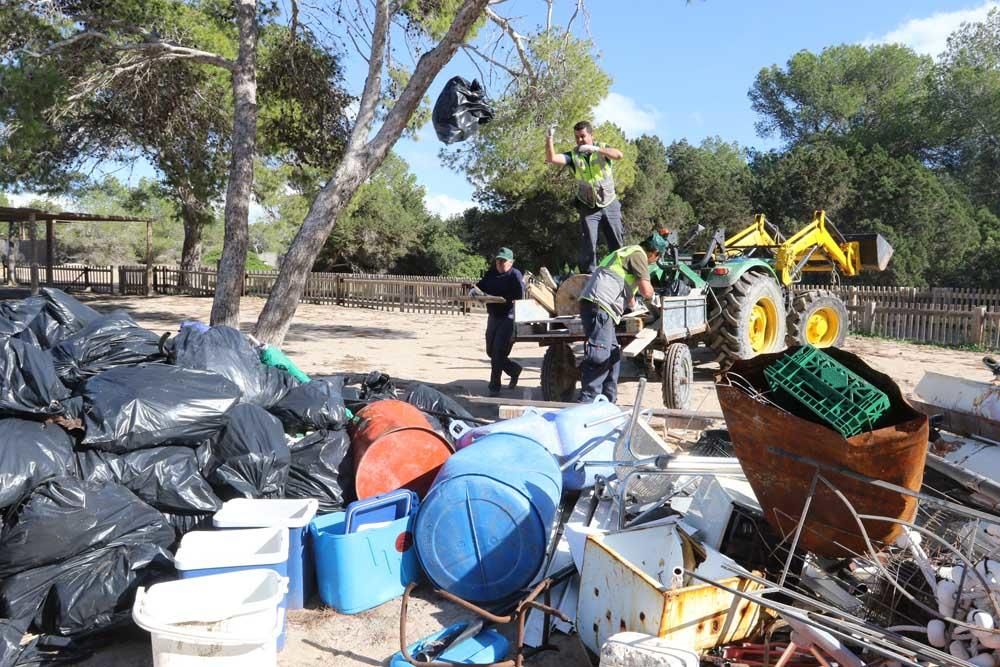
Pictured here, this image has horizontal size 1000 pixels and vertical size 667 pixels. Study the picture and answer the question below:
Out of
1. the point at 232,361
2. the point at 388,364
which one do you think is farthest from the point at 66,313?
the point at 388,364

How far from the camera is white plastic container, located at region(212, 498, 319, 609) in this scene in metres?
3.22

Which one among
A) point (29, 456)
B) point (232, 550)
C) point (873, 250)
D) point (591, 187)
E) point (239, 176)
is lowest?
point (232, 550)

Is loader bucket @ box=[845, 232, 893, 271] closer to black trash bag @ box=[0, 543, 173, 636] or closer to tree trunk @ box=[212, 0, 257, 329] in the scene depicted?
tree trunk @ box=[212, 0, 257, 329]

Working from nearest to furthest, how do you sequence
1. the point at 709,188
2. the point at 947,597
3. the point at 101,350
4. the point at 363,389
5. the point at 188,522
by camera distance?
the point at 947,597 < the point at 188,522 < the point at 101,350 < the point at 363,389 < the point at 709,188

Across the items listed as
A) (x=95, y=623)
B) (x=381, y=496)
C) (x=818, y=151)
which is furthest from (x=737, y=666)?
(x=818, y=151)

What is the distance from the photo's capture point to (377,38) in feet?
28.2

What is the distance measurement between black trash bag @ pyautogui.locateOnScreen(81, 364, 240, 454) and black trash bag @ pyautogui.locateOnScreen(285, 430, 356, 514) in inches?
17.9

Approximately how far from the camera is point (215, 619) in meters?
2.63

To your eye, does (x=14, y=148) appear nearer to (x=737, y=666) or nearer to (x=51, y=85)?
(x=51, y=85)

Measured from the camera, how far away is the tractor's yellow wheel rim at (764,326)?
8023 millimetres

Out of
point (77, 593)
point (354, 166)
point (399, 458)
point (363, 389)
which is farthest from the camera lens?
point (354, 166)

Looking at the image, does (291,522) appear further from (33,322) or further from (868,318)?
(868,318)

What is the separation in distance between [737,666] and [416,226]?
88.7 ft

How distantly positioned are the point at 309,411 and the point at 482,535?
1534 mm
